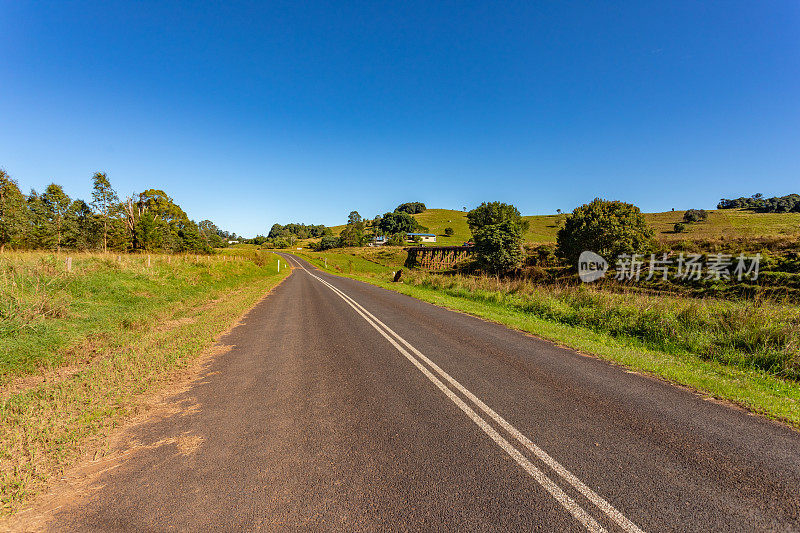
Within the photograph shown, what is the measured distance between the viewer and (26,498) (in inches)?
105

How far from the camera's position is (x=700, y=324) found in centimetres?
836

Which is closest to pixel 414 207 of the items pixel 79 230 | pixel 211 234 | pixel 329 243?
pixel 329 243

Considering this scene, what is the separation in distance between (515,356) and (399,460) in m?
4.38

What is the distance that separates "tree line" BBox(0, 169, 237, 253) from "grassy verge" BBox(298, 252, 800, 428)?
4077 cm

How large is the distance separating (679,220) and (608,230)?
70.4 metres

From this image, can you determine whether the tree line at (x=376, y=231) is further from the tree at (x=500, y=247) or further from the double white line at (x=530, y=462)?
the double white line at (x=530, y=462)

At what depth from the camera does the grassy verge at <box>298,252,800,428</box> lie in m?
5.15

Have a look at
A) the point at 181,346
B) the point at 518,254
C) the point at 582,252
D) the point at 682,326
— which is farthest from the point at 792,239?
the point at 181,346

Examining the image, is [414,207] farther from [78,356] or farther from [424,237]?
[78,356]

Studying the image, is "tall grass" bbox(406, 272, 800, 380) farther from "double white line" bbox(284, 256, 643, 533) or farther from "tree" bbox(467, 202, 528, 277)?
"tree" bbox(467, 202, 528, 277)

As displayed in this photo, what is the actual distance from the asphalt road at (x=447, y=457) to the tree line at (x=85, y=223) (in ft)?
121

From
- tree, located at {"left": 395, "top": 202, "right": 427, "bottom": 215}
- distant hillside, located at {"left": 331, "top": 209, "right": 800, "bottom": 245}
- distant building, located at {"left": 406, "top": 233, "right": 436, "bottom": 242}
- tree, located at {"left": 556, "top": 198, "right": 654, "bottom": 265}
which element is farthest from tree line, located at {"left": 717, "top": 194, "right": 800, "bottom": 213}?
tree, located at {"left": 395, "top": 202, "right": 427, "bottom": 215}

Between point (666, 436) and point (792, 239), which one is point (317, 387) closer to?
point (666, 436)

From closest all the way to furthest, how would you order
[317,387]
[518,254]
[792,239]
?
[317,387] → [792,239] → [518,254]
